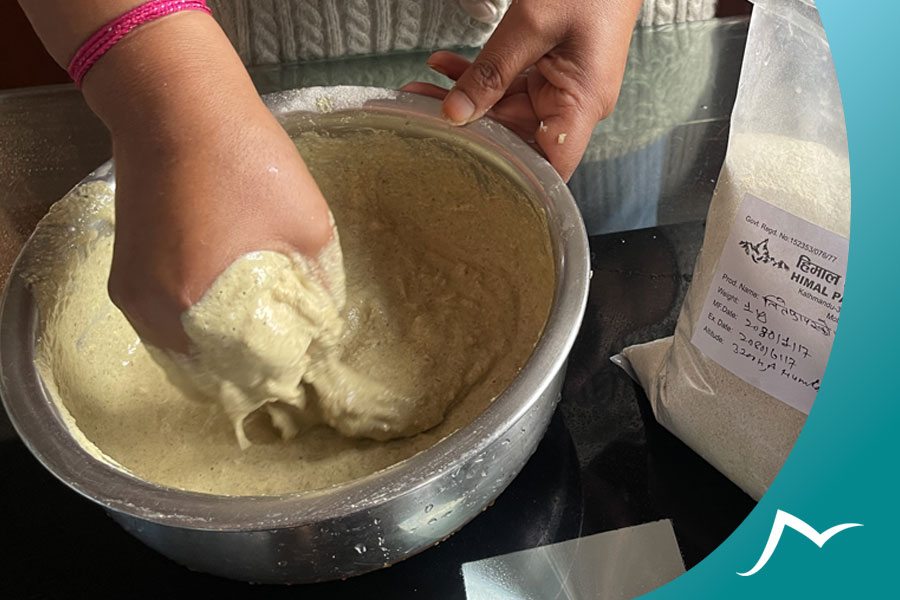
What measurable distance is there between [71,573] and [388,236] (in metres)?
0.49

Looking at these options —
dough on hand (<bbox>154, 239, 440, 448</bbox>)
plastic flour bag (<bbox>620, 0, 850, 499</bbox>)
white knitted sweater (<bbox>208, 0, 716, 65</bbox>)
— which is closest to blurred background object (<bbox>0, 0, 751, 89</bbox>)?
white knitted sweater (<bbox>208, 0, 716, 65</bbox>)

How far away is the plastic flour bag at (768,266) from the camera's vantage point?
70 centimetres

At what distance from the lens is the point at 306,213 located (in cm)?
69

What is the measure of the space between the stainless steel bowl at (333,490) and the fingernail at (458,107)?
0.14m

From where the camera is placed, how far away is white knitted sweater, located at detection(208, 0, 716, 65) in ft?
3.61

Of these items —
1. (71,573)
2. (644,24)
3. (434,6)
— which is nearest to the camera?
(71,573)

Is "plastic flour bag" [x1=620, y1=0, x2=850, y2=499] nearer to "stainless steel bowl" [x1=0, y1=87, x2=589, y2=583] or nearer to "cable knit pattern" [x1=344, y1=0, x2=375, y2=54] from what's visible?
"stainless steel bowl" [x1=0, y1=87, x2=589, y2=583]

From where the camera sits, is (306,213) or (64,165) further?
(64,165)

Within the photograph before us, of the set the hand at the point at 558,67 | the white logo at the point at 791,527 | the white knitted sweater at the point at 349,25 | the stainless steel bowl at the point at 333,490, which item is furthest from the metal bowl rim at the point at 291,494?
the white knitted sweater at the point at 349,25

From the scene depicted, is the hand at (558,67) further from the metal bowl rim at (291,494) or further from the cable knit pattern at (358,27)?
the cable knit pattern at (358,27)

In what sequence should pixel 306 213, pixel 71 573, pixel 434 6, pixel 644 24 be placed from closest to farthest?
pixel 306 213 → pixel 71 573 → pixel 434 6 → pixel 644 24

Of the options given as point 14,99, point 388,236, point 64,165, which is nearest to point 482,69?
point 388,236

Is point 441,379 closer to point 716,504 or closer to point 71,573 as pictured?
point 716,504

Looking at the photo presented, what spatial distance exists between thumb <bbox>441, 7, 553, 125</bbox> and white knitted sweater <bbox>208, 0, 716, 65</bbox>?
0.86 ft
